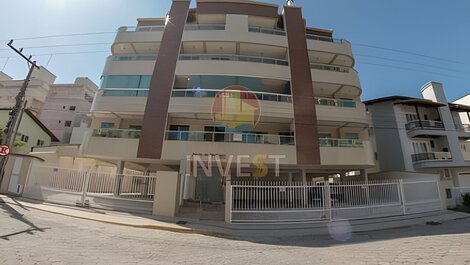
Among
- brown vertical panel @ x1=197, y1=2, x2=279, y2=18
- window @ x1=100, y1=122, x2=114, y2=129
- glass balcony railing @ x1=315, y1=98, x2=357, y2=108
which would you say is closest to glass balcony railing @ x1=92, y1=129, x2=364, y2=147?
window @ x1=100, y1=122, x2=114, y2=129

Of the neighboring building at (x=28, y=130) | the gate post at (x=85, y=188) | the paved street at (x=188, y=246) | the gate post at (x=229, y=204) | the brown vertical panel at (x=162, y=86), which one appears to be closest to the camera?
the paved street at (x=188, y=246)

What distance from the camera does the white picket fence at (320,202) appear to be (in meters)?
11.1

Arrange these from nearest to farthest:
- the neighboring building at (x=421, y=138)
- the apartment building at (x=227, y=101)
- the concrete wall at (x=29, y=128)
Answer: the apartment building at (x=227, y=101) → the neighboring building at (x=421, y=138) → the concrete wall at (x=29, y=128)

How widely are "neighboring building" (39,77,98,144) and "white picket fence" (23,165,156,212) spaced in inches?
1018

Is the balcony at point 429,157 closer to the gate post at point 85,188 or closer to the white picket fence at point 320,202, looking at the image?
the white picket fence at point 320,202

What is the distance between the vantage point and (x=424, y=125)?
22516 millimetres

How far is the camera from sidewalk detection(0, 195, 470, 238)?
923cm

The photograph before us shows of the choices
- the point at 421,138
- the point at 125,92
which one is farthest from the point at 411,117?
the point at 125,92

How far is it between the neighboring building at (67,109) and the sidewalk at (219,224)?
2925cm

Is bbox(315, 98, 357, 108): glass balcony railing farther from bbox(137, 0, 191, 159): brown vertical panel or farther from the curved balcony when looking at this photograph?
bbox(137, 0, 191, 159): brown vertical panel

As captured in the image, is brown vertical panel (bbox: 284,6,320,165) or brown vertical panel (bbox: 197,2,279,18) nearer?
brown vertical panel (bbox: 284,6,320,165)

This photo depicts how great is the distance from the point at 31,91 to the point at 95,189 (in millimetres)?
38270

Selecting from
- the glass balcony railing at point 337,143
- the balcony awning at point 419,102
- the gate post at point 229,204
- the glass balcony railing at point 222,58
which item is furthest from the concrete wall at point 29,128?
the balcony awning at point 419,102

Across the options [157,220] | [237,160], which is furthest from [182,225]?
[237,160]
